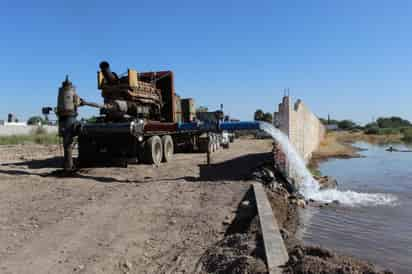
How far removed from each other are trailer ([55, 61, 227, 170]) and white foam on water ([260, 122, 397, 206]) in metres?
1.97

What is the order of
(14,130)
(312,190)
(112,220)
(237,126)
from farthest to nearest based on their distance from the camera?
(14,130)
(312,190)
(237,126)
(112,220)

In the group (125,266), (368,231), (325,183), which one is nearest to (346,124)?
(325,183)

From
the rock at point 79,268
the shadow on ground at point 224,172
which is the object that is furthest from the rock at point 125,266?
the shadow on ground at point 224,172

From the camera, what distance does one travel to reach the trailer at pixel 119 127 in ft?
41.3

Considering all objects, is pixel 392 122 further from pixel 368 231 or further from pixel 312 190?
pixel 368 231

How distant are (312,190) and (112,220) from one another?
8318mm

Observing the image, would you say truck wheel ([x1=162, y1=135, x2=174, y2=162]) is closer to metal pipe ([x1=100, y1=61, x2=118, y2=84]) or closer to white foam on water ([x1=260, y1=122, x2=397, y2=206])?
metal pipe ([x1=100, y1=61, x2=118, y2=84])

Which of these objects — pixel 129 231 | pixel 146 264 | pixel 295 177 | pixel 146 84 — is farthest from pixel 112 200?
pixel 146 84

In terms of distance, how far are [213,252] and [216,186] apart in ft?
16.7

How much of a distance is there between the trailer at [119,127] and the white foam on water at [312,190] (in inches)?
77.6

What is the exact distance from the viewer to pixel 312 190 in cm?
1377

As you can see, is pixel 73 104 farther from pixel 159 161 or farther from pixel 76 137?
Answer: pixel 159 161

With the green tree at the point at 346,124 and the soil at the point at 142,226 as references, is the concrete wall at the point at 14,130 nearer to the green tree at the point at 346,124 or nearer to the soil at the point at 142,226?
the soil at the point at 142,226

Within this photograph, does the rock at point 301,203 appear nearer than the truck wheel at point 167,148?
Yes
